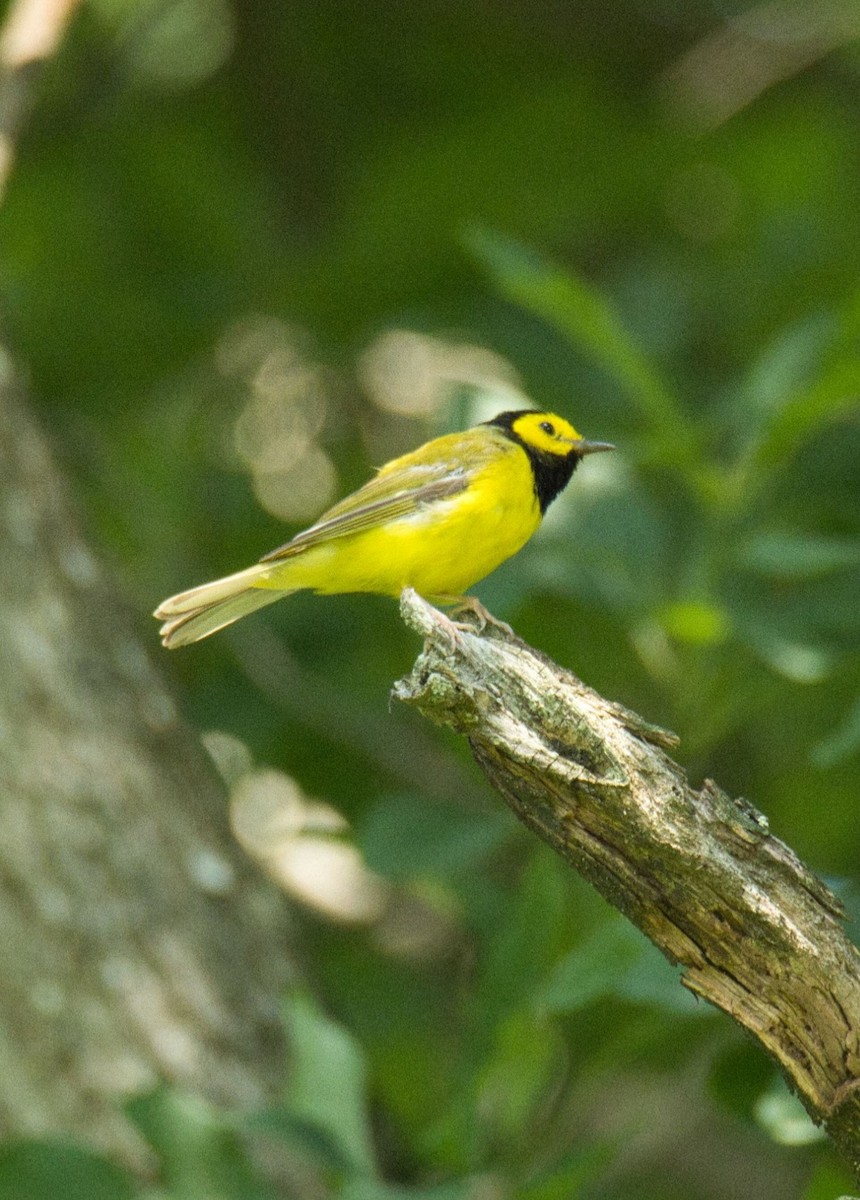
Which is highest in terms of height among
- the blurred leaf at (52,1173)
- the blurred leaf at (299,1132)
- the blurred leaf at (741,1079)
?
the blurred leaf at (52,1173)

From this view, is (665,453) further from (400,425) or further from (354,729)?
(400,425)

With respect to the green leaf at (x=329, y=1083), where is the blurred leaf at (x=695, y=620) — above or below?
above

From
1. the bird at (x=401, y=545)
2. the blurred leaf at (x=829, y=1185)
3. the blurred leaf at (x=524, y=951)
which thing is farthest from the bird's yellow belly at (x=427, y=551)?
the blurred leaf at (x=829, y=1185)

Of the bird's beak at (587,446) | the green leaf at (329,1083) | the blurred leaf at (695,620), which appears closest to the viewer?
the green leaf at (329,1083)

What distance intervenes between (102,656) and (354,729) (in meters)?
1.49

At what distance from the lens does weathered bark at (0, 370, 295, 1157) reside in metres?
4.22

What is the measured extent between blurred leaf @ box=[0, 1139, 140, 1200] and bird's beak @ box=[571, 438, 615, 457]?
2535 millimetres

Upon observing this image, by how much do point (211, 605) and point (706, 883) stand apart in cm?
224

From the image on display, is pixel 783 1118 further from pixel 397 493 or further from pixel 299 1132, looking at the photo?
pixel 397 493

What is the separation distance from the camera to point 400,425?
23.9 ft

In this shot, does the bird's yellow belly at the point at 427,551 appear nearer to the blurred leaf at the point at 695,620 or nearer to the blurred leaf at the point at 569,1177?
the blurred leaf at the point at 695,620

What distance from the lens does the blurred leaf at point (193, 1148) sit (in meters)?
3.69

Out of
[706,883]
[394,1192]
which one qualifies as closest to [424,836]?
[394,1192]

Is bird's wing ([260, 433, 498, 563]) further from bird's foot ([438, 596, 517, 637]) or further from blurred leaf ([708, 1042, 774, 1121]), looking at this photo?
blurred leaf ([708, 1042, 774, 1121])
